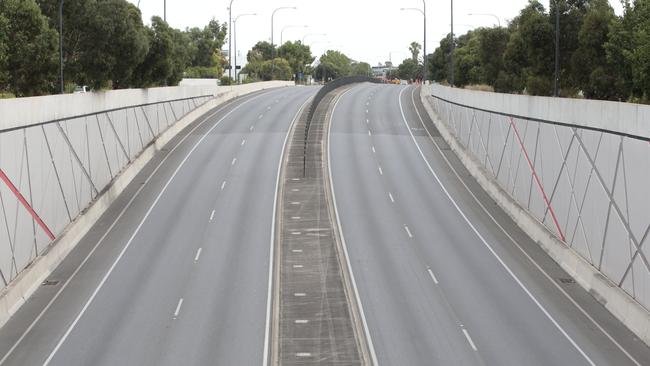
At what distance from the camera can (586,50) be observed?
53531mm

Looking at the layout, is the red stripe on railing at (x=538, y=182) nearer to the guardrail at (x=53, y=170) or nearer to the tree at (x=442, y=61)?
the guardrail at (x=53, y=170)

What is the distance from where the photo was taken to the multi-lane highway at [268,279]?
28484 mm

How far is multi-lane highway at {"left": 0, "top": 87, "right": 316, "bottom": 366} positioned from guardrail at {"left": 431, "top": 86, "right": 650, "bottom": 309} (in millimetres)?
12952

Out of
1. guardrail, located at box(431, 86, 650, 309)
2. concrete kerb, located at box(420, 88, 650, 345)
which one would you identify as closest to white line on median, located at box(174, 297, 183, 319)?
concrete kerb, located at box(420, 88, 650, 345)

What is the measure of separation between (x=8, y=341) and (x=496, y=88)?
6066 centimetres

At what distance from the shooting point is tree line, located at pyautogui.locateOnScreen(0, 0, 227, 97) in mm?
51281

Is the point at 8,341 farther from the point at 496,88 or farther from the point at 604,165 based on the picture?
the point at 496,88

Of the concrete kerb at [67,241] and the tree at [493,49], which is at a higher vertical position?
the tree at [493,49]

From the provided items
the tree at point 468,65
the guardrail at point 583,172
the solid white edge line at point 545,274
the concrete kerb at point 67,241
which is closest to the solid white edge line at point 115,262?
the concrete kerb at point 67,241

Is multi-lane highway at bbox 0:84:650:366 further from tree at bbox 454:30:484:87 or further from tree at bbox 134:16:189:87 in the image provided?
tree at bbox 454:30:484:87

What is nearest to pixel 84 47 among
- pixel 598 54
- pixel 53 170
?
pixel 53 170

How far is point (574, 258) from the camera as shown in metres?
36.8

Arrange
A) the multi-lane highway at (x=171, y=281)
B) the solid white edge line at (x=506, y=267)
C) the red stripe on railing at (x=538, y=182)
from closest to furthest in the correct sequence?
the multi-lane highway at (x=171, y=281)
the solid white edge line at (x=506, y=267)
the red stripe on railing at (x=538, y=182)

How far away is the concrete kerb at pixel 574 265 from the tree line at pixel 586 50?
8121 mm
